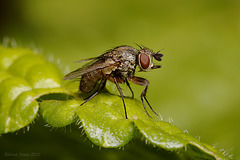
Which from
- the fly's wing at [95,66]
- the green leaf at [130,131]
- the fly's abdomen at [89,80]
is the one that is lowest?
the green leaf at [130,131]

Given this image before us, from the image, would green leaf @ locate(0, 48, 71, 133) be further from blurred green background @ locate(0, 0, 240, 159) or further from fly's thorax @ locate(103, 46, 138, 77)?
blurred green background @ locate(0, 0, 240, 159)

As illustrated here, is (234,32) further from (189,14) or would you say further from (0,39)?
(0,39)

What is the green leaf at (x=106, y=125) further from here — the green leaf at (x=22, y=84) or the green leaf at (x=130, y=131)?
the green leaf at (x=22, y=84)

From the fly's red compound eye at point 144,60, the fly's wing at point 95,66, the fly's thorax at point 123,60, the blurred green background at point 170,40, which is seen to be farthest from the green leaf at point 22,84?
the blurred green background at point 170,40

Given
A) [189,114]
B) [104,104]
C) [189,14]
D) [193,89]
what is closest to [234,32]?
[189,14]

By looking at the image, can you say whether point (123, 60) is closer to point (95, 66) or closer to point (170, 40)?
point (95, 66)

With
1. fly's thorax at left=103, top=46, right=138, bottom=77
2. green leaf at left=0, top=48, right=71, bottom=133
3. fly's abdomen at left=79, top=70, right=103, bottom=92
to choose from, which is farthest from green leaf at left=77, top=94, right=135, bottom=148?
fly's thorax at left=103, top=46, right=138, bottom=77

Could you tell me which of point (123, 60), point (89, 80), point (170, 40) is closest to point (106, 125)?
point (89, 80)
